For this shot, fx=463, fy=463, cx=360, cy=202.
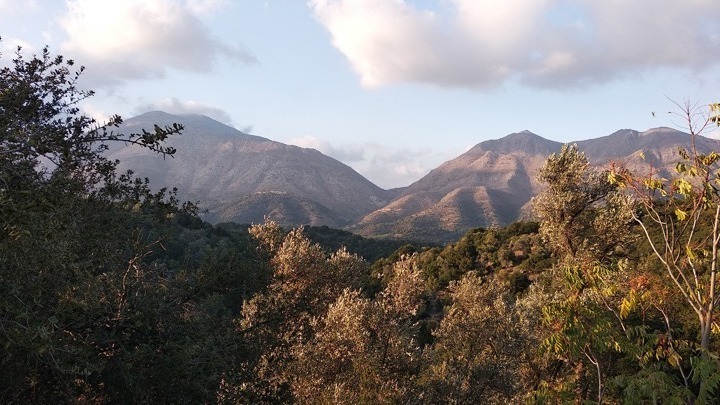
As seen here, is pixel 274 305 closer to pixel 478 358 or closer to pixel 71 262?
pixel 71 262

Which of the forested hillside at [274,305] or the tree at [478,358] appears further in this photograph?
the tree at [478,358]

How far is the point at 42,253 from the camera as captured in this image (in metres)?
9.47

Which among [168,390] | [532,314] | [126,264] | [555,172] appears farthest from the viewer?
[555,172]

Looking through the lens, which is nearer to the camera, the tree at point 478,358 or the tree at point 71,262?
the tree at point 71,262

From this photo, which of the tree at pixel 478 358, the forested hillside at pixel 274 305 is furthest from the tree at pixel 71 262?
the tree at pixel 478 358

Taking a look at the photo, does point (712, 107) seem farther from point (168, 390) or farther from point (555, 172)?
point (555, 172)

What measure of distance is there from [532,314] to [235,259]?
16.9 m

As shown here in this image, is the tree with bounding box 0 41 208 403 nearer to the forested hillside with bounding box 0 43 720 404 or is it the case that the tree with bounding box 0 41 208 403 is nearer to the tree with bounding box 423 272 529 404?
the forested hillside with bounding box 0 43 720 404

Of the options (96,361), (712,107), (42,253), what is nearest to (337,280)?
(96,361)

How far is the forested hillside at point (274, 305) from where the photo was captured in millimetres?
8852

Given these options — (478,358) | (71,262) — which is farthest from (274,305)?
(478,358)

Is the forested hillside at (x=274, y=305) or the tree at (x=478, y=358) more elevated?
the forested hillside at (x=274, y=305)

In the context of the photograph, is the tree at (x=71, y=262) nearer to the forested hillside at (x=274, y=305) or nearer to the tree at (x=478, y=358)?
the forested hillside at (x=274, y=305)

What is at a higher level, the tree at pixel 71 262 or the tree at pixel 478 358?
the tree at pixel 71 262
